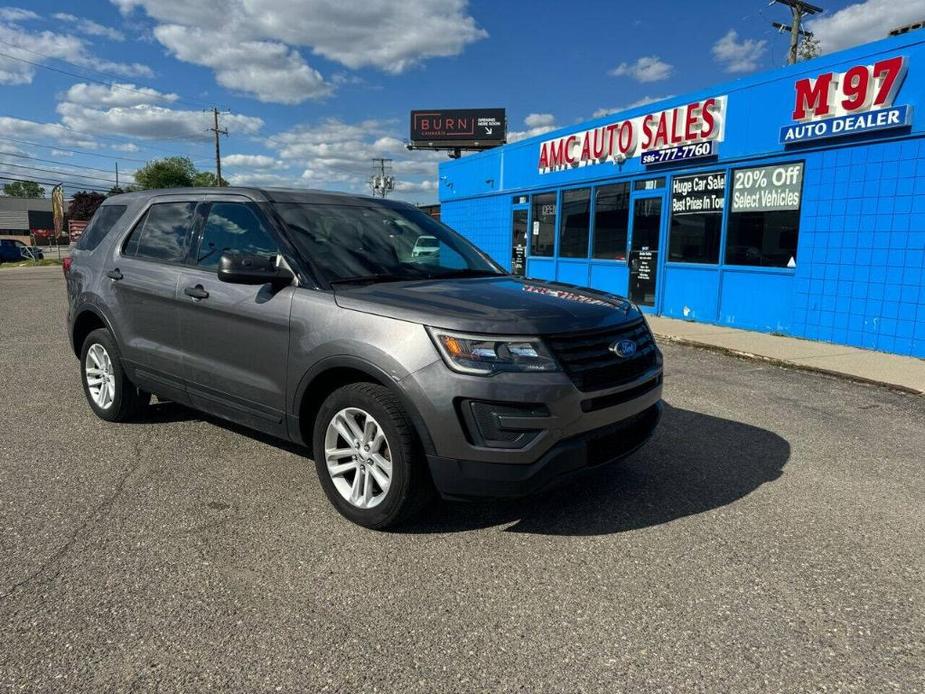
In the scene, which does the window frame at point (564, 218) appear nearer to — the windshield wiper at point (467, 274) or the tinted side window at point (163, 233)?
the windshield wiper at point (467, 274)

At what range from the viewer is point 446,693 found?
222 centimetres

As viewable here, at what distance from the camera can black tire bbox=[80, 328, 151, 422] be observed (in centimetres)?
495

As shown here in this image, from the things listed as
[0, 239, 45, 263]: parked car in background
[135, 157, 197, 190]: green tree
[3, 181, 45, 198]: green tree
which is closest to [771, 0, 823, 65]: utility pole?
[0, 239, 45, 263]: parked car in background

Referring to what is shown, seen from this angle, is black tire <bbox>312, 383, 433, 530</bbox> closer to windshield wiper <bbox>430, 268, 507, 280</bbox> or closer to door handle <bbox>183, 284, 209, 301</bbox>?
windshield wiper <bbox>430, 268, 507, 280</bbox>

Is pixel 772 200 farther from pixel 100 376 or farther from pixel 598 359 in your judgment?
pixel 100 376

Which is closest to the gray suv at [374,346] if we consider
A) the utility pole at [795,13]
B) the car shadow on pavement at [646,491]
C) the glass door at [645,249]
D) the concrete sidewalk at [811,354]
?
the car shadow on pavement at [646,491]

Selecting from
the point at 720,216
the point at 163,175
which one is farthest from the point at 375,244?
the point at 163,175

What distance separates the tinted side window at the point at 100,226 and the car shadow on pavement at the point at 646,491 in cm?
357

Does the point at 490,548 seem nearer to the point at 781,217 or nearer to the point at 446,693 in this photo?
the point at 446,693

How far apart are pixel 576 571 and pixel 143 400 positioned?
3732 millimetres

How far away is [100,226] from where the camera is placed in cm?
536

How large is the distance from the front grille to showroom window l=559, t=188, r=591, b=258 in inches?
459

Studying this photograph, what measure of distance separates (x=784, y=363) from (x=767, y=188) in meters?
3.66

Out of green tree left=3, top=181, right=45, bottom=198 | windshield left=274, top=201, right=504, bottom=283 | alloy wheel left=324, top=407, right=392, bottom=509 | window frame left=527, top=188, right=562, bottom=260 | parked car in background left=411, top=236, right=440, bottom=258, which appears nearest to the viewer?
alloy wheel left=324, top=407, right=392, bottom=509
